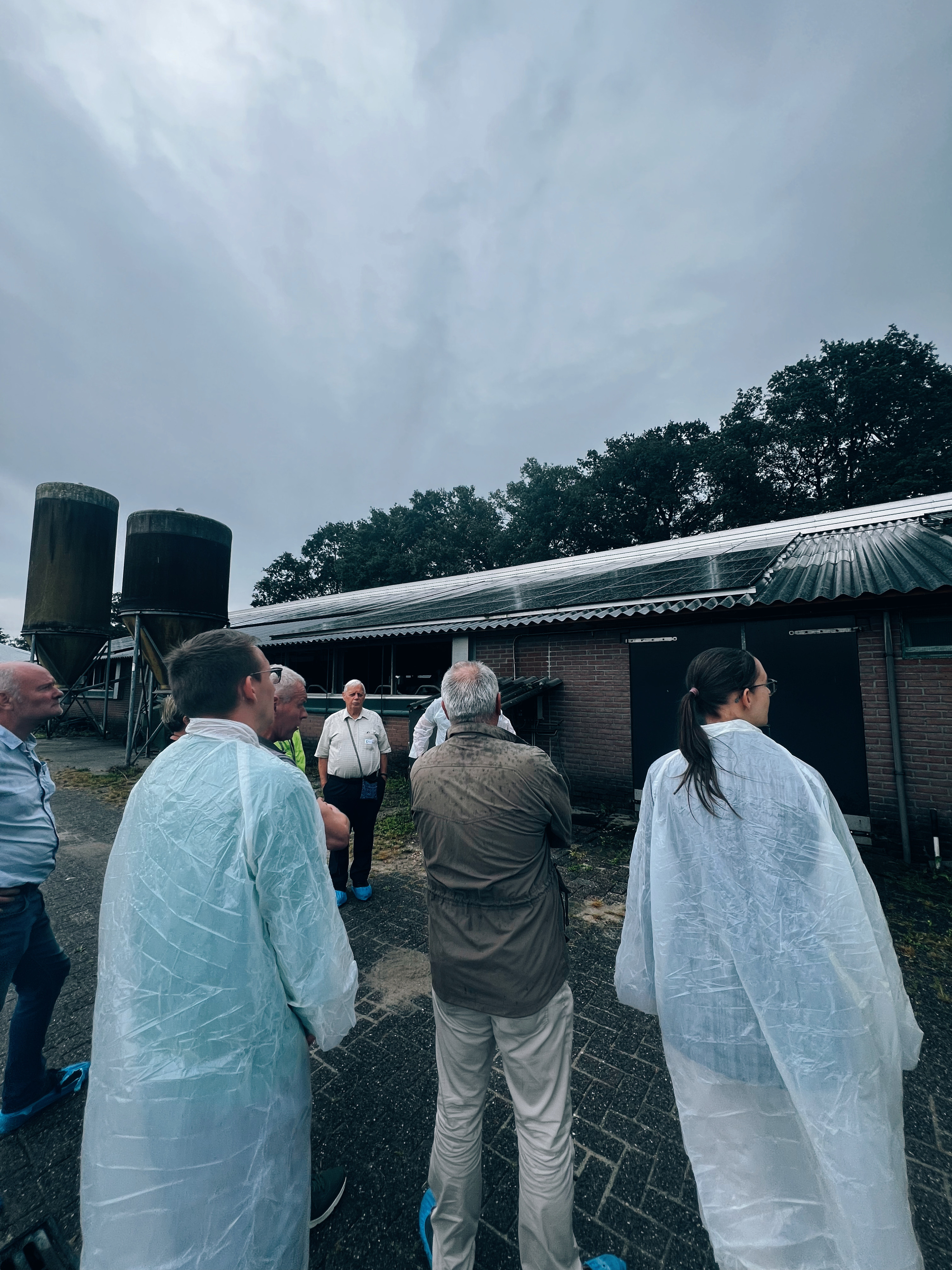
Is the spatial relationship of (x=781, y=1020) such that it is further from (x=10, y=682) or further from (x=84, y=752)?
(x=84, y=752)

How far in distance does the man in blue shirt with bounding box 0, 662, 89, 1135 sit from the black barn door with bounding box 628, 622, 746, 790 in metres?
6.64

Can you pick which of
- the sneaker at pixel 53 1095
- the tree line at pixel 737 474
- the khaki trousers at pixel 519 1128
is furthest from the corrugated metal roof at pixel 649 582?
the tree line at pixel 737 474

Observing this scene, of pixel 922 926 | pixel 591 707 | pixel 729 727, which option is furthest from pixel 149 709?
pixel 922 926

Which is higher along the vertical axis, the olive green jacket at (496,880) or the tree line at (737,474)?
the tree line at (737,474)

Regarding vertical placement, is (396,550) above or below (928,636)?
above

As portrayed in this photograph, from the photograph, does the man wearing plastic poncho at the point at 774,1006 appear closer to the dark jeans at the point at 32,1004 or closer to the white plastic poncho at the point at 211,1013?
the white plastic poncho at the point at 211,1013

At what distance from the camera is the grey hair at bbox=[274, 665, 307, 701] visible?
2672mm

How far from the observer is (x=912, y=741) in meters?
5.82

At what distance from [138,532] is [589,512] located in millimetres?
24235

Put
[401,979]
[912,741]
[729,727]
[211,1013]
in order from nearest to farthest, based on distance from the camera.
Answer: [211,1013], [729,727], [401,979], [912,741]

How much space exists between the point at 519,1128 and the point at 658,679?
659 centimetres

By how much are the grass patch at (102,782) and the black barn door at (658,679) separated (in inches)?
336

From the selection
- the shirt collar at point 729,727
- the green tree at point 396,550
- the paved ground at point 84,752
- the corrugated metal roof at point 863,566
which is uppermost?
the green tree at point 396,550

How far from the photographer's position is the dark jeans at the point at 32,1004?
2172 millimetres
